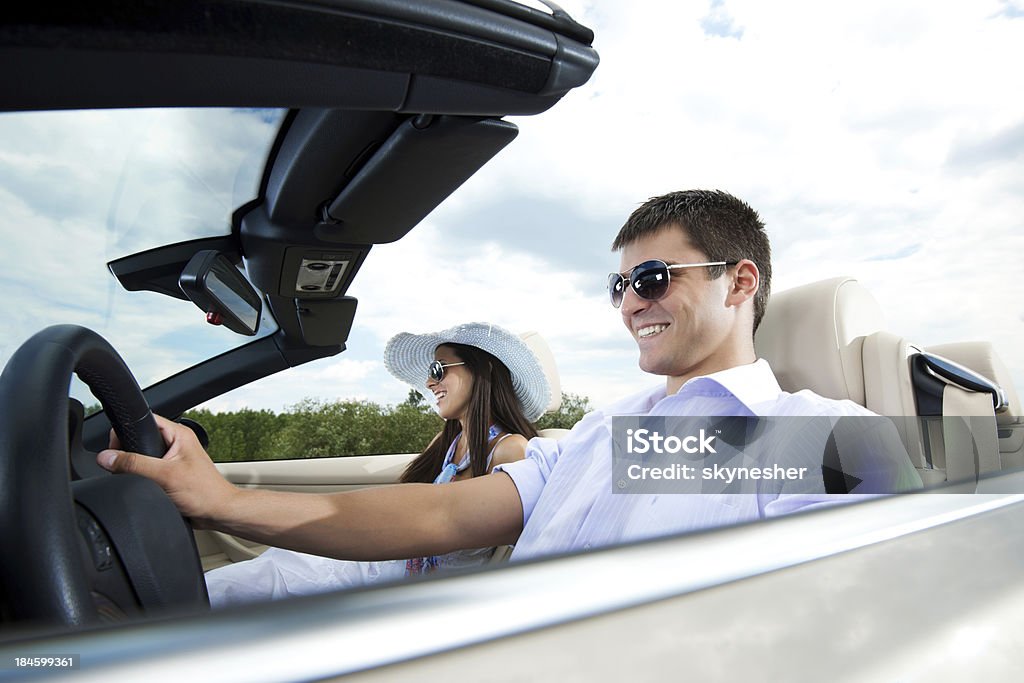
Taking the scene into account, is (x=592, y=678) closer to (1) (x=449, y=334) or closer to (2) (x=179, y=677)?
(2) (x=179, y=677)

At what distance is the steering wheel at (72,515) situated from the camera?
65 cm

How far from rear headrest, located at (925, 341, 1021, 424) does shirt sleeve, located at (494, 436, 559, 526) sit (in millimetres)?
940

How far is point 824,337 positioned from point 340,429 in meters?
2.56

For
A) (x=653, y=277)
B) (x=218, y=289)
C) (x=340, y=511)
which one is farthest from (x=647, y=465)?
(x=218, y=289)

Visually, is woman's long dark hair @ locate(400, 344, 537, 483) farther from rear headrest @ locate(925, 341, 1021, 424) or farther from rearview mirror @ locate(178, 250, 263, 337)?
rear headrest @ locate(925, 341, 1021, 424)

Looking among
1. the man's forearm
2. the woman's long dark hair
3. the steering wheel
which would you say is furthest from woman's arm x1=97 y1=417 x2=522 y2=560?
the woman's long dark hair

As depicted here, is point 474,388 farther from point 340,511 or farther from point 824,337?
point 824,337

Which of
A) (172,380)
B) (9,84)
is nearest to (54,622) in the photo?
(9,84)

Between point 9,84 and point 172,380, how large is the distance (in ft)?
6.15

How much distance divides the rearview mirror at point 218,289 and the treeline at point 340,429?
2.31ft

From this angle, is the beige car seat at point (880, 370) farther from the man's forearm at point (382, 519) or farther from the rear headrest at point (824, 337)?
the man's forearm at point (382, 519)

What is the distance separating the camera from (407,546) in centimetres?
152

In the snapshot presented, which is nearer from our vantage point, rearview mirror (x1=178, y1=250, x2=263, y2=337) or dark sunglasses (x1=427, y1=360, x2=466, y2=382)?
rearview mirror (x1=178, y1=250, x2=263, y2=337)

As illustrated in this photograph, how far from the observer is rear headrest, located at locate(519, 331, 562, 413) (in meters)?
2.77
